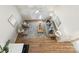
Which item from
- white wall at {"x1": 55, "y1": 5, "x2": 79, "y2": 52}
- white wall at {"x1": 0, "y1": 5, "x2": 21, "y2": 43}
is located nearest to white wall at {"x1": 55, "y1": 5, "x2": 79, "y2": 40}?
white wall at {"x1": 55, "y1": 5, "x2": 79, "y2": 52}

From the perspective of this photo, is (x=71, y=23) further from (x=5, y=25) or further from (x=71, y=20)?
(x=5, y=25)

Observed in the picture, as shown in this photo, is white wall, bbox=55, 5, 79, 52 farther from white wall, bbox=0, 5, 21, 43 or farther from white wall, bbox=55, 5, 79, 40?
white wall, bbox=0, 5, 21, 43

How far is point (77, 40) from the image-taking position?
2.04m

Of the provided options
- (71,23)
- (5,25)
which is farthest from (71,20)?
(5,25)

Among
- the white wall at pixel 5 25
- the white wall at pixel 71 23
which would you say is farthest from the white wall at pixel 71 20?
the white wall at pixel 5 25

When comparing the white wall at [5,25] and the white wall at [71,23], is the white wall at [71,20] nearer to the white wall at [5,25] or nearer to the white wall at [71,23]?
the white wall at [71,23]
